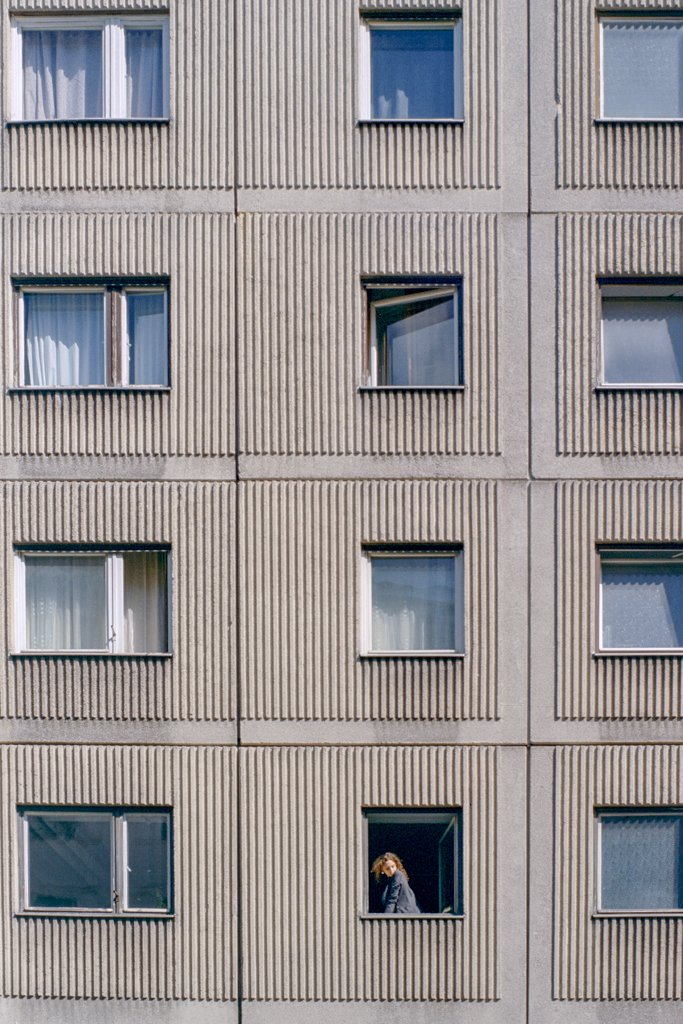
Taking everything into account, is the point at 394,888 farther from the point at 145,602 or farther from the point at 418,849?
the point at 145,602

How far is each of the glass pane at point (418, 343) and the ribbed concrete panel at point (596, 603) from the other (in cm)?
186

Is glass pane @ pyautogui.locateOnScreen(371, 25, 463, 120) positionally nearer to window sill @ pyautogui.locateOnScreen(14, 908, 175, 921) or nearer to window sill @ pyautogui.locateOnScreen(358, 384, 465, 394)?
window sill @ pyautogui.locateOnScreen(358, 384, 465, 394)

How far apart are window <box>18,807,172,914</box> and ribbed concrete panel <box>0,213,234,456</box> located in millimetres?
3950

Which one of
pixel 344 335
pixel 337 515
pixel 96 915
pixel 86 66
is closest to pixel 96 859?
pixel 96 915

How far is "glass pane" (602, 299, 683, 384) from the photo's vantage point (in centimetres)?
871

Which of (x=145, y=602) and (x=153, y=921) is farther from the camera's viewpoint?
(x=145, y=602)

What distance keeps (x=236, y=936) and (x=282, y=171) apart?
8225 mm

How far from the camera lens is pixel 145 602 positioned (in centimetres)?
875

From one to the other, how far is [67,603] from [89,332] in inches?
118

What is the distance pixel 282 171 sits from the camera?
8656 mm

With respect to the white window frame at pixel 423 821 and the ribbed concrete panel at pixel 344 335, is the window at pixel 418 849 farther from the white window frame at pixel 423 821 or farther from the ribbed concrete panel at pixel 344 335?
the ribbed concrete panel at pixel 344 335

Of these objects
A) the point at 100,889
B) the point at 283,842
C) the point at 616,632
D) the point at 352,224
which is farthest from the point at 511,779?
the point at 352,224

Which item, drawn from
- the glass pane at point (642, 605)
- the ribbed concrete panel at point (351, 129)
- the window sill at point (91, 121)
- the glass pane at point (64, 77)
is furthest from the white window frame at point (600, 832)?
the glass pane at point (64, 77)

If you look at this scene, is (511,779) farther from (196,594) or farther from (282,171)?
(282,171)
